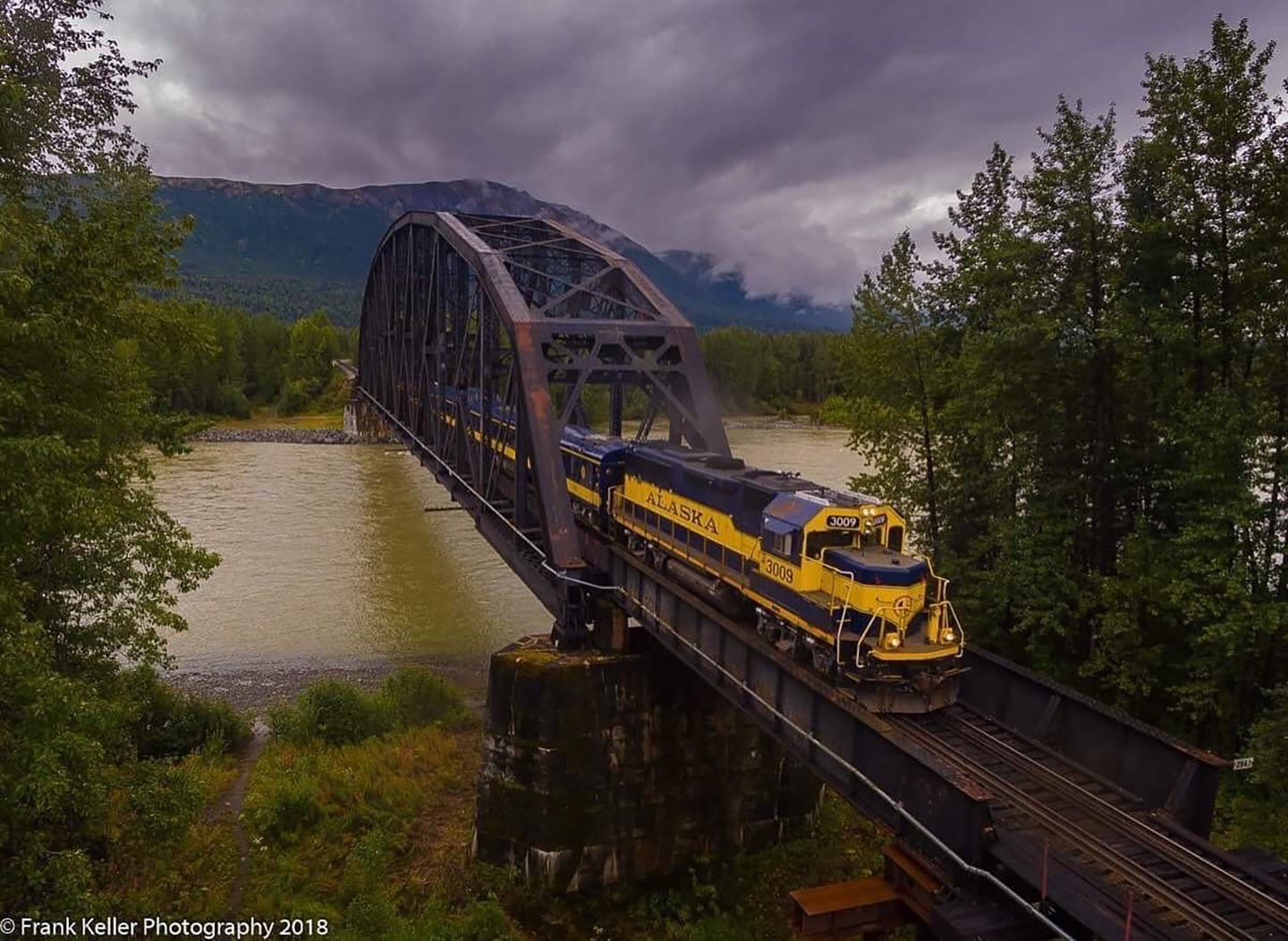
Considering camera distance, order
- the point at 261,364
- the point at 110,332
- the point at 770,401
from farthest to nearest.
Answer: the point at 770,401 → the point at 261,364 → the point at 110,332

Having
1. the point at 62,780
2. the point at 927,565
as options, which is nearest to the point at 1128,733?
the point at 927,565

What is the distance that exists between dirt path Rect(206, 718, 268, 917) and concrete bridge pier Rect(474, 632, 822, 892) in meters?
4.66

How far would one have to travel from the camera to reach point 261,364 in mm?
103500

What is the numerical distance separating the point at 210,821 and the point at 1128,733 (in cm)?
1826

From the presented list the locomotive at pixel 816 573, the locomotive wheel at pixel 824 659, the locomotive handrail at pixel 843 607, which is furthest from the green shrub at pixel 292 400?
the locomotive handrail at pixel 843 607

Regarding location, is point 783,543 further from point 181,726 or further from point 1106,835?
point 181,726

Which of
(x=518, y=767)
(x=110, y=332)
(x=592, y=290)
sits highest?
(x=592, y=290)

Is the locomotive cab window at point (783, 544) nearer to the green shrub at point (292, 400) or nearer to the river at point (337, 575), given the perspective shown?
the river at point (337, 575)

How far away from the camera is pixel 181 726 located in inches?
853

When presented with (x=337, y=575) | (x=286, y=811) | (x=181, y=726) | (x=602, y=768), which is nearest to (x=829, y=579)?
(x=602, y=768)

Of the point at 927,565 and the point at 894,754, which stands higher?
the point at 927,565

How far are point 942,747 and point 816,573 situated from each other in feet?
10.1

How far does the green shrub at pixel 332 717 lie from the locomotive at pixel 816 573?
10.3m

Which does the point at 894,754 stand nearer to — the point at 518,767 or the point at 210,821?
the point at 518,767
